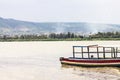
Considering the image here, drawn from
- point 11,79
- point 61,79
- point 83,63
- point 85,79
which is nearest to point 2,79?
point 11,79

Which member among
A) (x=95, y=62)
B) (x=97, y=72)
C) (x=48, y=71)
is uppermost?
(x=95, y=62)

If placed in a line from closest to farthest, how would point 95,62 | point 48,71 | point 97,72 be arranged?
point 97,72 → point 48,71 → point 95,62

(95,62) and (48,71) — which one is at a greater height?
(95,62)

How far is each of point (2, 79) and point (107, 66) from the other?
54.9 ft

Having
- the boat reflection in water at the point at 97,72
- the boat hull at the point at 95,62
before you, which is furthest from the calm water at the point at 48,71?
the boat hull at the point at 95,62

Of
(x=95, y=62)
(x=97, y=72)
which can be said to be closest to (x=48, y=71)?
(x=95, y=62)

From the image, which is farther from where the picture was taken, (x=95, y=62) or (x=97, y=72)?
(x=95, y=62)

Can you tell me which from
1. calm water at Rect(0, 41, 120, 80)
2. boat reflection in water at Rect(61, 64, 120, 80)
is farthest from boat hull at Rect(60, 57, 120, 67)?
calm water at Rect(0, 41, 120, 80)

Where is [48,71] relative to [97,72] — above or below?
below

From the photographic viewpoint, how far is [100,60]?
52656 mm

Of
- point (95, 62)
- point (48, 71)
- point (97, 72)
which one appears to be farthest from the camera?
point (95, 62)

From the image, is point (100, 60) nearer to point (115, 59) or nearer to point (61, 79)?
point (115, 59)

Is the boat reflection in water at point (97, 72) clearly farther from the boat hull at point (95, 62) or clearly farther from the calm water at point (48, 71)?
the boat hull at point (95, 62)

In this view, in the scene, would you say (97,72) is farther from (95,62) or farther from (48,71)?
(48,71)
